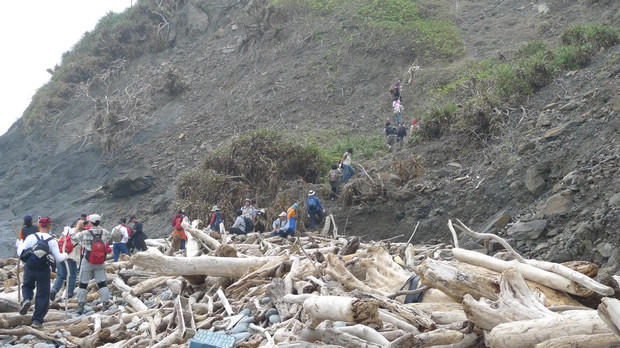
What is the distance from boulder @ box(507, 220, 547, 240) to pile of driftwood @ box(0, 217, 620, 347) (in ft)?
4.25

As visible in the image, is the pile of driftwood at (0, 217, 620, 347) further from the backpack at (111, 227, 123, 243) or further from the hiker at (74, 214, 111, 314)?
the backpack at (111, 227, 123, 243)

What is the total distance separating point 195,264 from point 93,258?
2145 mm

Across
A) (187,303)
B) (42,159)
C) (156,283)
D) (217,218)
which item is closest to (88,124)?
(42,159)

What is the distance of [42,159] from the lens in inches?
1072

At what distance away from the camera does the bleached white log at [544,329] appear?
290 cm

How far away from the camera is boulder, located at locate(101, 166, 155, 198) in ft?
70.5

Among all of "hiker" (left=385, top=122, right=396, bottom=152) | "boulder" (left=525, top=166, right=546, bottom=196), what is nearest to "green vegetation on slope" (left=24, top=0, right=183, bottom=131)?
"hiker" (left=385, top=122, right=396, bottom=152)


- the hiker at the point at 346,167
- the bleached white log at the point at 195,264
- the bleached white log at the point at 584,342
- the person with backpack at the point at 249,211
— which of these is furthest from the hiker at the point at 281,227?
the bleached white log at the point at 584,342

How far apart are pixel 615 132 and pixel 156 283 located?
26.3ft

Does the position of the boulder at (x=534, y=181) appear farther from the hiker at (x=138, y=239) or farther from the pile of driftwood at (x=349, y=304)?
the hiker at (x=138, y=239)

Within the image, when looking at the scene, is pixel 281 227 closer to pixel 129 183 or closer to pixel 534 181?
pixel 534 181

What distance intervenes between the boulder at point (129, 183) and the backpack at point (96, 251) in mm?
14061

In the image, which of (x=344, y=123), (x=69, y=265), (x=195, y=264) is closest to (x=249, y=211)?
(x=69, y=265)

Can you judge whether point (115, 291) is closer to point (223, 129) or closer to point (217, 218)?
point (217, 218)
